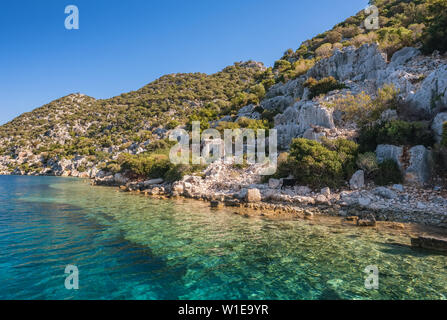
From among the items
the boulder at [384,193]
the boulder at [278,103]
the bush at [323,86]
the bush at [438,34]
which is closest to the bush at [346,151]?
the boulder at [384,193]

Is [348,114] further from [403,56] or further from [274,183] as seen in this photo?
[274,183]

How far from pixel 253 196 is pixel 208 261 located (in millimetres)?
9982

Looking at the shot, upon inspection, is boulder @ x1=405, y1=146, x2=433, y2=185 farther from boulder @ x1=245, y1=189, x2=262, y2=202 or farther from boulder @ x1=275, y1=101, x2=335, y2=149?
boulder @ x1=245, y1=189, x2=262, y2=202

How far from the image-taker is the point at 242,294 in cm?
473

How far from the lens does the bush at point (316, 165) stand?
15625 millimetres

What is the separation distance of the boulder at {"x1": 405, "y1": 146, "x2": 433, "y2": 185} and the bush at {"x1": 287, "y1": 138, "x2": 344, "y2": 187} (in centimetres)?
378

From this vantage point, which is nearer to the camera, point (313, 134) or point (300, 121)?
point (313, 134)

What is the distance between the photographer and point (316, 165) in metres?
15.9

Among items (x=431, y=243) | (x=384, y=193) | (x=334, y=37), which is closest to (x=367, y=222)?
(x=431, y=243)

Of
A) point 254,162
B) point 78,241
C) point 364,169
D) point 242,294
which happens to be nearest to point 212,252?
point 242,294

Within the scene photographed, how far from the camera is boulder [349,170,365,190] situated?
1454 centimetres

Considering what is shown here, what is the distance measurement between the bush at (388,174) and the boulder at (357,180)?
30.0 inches

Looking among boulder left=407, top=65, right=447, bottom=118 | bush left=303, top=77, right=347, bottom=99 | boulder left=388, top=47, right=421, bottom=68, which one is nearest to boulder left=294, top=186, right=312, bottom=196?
boulder left=407, top=65, right=447, bottom=118
